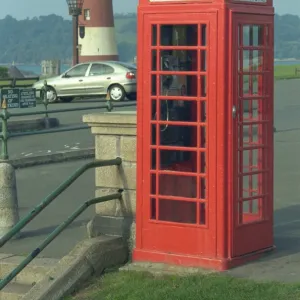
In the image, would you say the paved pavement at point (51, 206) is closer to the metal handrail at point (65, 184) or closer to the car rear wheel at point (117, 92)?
the metal handrail at point (65, 184)

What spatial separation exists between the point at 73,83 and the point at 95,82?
3.02ft

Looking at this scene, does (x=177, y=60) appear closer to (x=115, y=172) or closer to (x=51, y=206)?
(x=115, y=172)

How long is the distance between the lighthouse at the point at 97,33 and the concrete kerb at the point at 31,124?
23893 mm

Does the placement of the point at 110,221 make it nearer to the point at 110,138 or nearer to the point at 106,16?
the point at 110,138

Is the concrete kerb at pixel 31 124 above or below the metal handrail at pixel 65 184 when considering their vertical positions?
below

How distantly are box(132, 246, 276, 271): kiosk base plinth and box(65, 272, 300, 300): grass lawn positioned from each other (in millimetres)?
255

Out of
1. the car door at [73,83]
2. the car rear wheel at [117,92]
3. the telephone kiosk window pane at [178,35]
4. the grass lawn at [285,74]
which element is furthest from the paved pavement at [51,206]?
the grass lawn at [285,74]

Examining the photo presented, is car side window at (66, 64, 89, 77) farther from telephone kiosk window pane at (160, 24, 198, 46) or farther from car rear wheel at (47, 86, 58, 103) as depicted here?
telephone kiosk window pane at (160, 24, 198, 46)

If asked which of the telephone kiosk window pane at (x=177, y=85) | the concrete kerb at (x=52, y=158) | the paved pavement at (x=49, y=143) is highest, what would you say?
the telephone kiosk window pane at (x=177, y=85)

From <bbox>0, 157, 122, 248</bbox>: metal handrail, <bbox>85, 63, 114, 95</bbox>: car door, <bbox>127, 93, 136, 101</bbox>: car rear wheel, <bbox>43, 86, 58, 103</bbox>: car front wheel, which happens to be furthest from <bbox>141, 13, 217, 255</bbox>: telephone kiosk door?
<bbox>43, 86, 58, 103</bbox>: car front wheel

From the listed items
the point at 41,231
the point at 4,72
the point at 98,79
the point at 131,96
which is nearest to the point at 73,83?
the point at 98,79

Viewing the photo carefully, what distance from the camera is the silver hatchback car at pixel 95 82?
3072 centimetres

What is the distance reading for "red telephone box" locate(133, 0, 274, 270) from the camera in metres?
7.59

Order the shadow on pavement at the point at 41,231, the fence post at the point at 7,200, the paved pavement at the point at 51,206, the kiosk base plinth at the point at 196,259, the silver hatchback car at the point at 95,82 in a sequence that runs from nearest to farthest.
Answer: the kiosk base plinth at the point at 196,259
the paved pavement at the point at 51,206
the fence post at the point at 7,200
the shadow on pavement at the point at 41,231
the silver hatchback car at the point at 95,82
